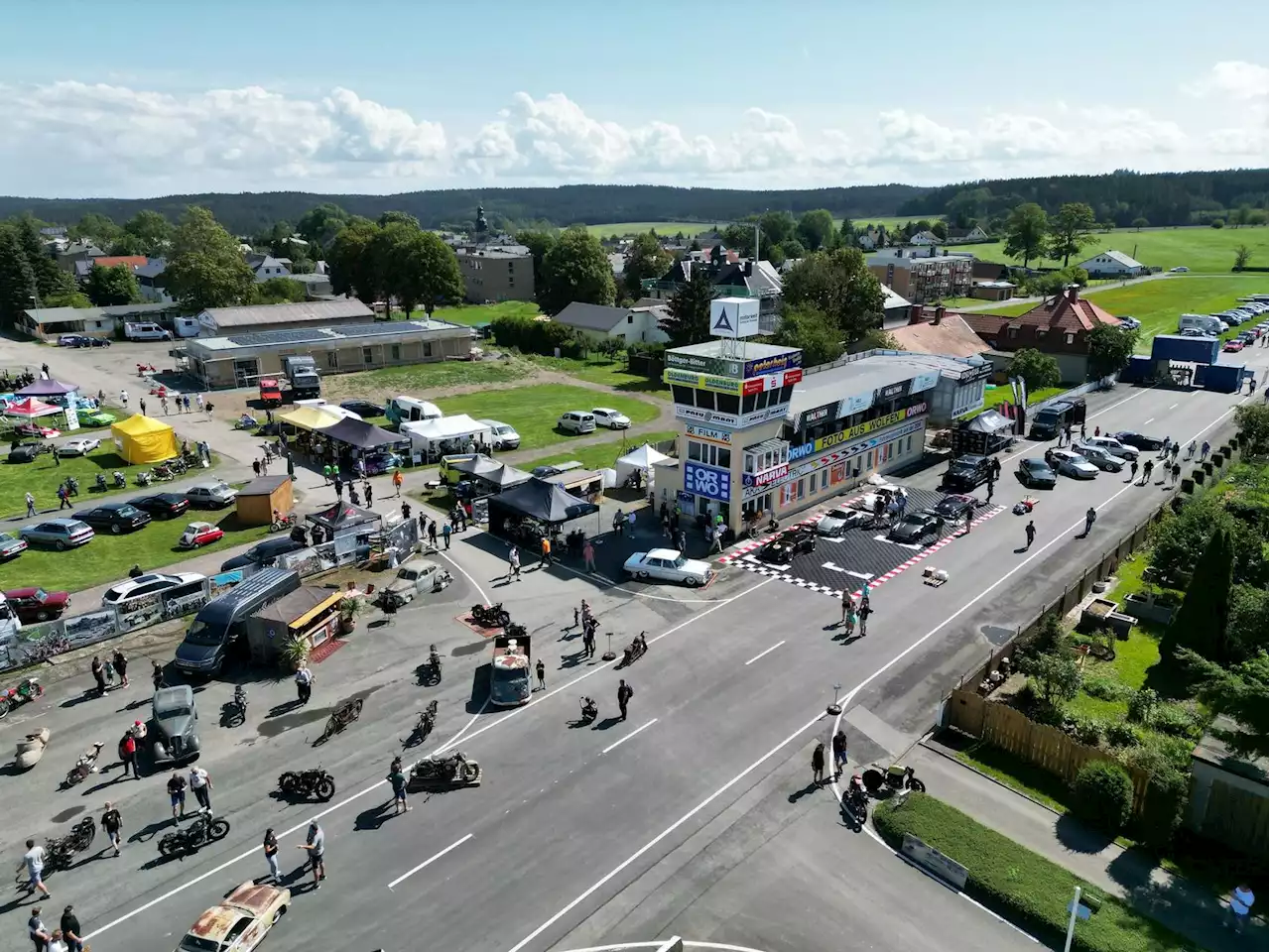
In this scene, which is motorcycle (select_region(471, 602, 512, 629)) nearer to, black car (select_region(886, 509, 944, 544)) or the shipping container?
black car (select_region(886, 509, 944, 544))

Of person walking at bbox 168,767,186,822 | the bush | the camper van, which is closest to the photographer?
the bush

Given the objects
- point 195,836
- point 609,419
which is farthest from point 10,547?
point 609,419

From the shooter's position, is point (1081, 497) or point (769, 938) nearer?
point (769, 938)

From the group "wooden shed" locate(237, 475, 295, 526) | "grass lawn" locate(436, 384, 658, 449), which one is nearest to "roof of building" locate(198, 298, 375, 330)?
"grass lawn" locate(436, 384, 658, 449)

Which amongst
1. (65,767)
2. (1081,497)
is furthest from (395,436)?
(1081,497)

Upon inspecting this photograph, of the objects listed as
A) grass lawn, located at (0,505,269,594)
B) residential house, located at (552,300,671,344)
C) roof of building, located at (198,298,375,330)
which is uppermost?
roof of building, located at (198,298,375,330)

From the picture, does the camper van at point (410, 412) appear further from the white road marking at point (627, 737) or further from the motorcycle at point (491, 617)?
the white road marking at point (627, 737)

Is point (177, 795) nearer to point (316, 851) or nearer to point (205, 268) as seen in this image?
point (316, 851)

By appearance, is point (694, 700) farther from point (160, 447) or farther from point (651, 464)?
point (160, 447)
